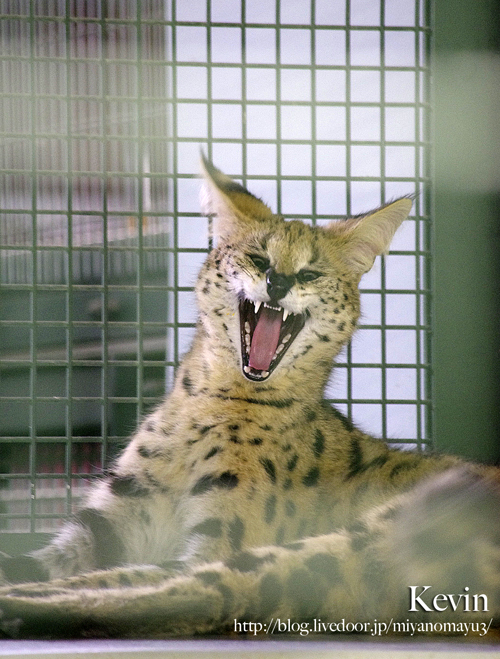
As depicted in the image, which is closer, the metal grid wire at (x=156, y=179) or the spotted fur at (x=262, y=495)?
the spotted fur at (x=262, y=495)

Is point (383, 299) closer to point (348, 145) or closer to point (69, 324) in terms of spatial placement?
point (348, 145)

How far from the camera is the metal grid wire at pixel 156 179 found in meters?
1.94

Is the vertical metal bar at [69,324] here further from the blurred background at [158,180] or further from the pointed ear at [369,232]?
the pointed ear at [369,232]

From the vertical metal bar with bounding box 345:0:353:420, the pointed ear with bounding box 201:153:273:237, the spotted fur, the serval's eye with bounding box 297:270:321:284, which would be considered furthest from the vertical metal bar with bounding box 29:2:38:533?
the vertical metal bar with bounding box 345:0:353:420

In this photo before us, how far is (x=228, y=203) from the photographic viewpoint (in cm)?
193

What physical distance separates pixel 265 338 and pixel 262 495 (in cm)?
36

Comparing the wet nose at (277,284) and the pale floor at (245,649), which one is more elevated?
the wet nose at (277,284)

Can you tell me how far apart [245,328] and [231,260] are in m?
0.18

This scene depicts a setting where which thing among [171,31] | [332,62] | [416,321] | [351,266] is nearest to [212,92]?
[171,31]

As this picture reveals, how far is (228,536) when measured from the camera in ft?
5.32

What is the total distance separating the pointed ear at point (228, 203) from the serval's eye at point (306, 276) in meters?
0.19

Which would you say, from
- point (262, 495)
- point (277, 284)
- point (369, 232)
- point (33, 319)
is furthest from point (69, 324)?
point (369, 232)

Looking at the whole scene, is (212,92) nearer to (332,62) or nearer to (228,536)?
(332,62)

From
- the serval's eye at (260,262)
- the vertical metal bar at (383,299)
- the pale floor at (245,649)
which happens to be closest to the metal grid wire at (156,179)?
the vertical metal bar at (383,299)
